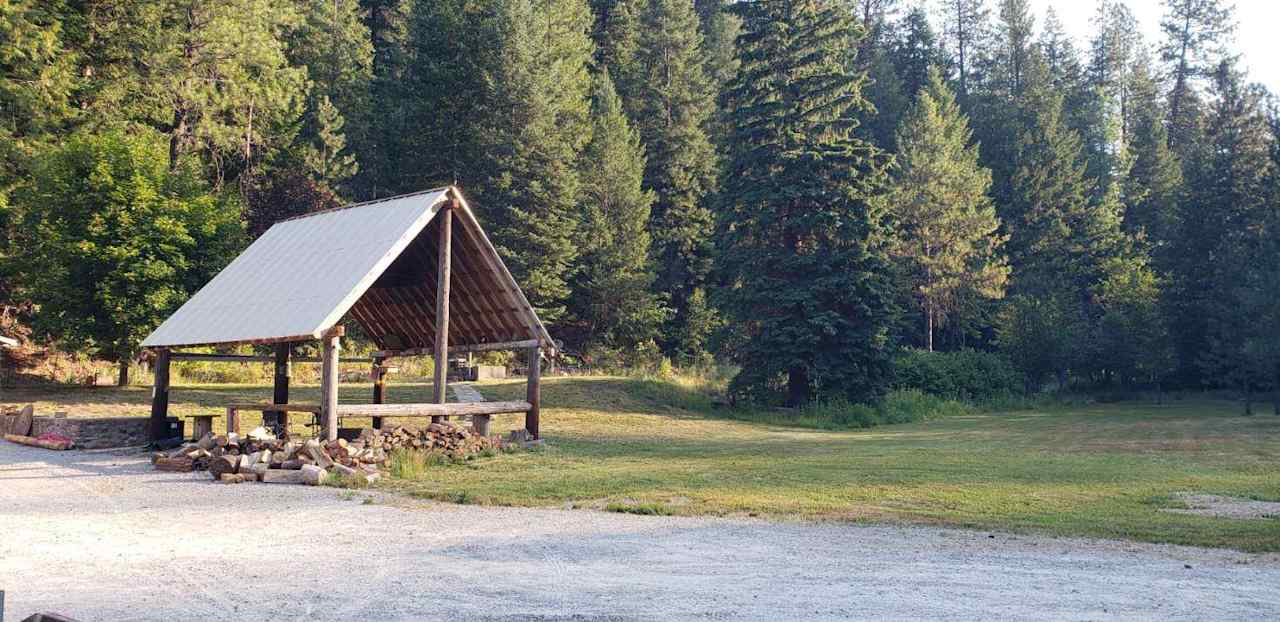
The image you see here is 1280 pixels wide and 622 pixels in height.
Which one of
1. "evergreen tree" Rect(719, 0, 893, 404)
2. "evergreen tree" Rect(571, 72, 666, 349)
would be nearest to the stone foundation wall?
"evergreen tree" Rect(719, 0, 893, 404)

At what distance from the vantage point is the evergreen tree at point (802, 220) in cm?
4038

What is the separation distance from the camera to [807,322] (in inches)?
1576

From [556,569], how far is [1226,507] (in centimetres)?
1008

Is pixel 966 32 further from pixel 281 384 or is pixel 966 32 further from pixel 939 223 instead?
pixel 281 384

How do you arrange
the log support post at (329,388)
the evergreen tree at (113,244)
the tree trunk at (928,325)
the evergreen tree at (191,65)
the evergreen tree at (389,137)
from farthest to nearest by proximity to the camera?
the tree trunk at (928,325)
the evergreen tree at (389,137)
the evergreen tree at (191,65)
the evergreen tree at (113,244)
the log support post at (329,388)

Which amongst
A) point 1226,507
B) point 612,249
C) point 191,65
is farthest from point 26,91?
point 1226,507

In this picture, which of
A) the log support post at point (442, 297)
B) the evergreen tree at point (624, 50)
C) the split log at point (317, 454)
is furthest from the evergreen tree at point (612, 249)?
the split log at point (317, 454)

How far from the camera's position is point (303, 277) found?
67.3 ft

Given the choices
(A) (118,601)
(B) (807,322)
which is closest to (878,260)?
(B) (807,322)

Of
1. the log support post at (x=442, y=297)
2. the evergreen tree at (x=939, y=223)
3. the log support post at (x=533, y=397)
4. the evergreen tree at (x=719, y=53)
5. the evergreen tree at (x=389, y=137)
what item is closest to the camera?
the log support post at (x=442, y=297)

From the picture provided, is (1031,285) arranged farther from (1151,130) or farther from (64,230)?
(64,230)

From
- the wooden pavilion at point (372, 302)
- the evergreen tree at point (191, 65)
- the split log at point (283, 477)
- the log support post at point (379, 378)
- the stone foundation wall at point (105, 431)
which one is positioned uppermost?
the evergreen tree at point (191, 65)

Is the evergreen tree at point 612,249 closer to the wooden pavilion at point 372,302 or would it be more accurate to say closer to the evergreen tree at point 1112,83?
the wooden pavilion at point 372,302

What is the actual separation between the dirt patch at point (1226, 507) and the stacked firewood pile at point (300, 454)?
12.1 m
